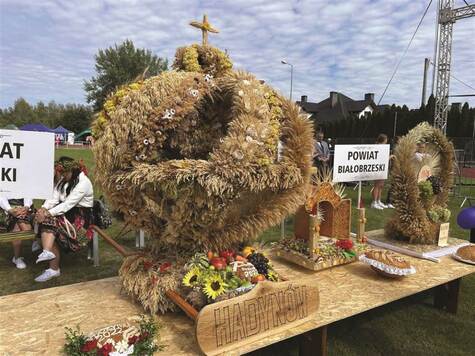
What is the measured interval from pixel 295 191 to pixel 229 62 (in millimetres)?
1133

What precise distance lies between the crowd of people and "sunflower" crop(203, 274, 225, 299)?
283cm

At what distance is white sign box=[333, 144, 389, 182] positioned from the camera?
456cm

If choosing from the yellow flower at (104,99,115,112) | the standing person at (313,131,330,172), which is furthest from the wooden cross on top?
the standing person at (313,131,330,172)

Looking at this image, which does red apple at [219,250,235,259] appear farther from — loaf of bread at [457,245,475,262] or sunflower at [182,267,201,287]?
loaf of bread at [457,245,475,262]

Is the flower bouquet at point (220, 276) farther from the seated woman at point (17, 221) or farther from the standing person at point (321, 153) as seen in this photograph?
the standing person at point (321, 153)

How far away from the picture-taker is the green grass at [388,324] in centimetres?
302

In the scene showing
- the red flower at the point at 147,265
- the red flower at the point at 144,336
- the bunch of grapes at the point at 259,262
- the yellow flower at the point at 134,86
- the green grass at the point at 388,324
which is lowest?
the green grass at the point at 388,324

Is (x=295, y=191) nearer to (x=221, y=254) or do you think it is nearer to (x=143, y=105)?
(x=221, y=254)

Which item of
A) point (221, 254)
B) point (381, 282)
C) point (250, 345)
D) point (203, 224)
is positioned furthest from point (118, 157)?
point (381, 282)

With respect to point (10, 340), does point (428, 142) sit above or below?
above

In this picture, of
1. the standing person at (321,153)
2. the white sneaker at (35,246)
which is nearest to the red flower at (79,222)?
the white sneaker at (35,246)

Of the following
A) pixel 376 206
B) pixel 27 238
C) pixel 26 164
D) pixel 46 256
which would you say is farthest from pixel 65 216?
pixel 376 206

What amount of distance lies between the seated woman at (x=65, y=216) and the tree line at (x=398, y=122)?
18.1m

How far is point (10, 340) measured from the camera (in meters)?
2.01
